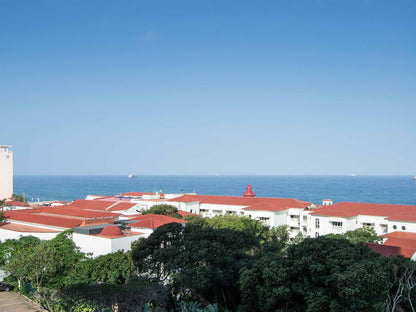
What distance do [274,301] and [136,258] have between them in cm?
897

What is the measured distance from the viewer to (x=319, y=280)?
53.7 ft

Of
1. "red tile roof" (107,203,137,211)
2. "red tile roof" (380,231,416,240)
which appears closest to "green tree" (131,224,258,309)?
"red tile roof" (380,231,416,240)

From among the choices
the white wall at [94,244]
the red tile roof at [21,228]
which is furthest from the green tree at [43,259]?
the red tile roof at [21,228]

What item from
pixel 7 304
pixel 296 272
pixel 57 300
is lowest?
pixel 7 304

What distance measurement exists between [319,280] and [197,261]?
5.93 metres

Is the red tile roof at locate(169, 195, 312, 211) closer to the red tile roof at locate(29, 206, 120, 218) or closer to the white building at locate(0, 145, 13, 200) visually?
the red tile roof at locate(29, 206, 120, 218)

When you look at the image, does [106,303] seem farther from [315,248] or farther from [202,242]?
[315,248]

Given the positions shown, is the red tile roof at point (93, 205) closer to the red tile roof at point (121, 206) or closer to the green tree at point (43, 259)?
the red tile roof at point (121, 206)

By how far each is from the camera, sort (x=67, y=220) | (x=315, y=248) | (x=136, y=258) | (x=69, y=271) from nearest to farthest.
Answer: (x=315, y=248) → (x=136, y=258) → (x=69, y=271) → (x=67, y=220)

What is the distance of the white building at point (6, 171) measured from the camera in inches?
3214

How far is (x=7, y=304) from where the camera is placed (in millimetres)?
21703

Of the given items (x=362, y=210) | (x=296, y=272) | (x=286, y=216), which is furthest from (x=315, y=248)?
(x=286, y=216)

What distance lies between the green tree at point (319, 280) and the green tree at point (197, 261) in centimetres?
211

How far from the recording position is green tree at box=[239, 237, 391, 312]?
15023 mm
